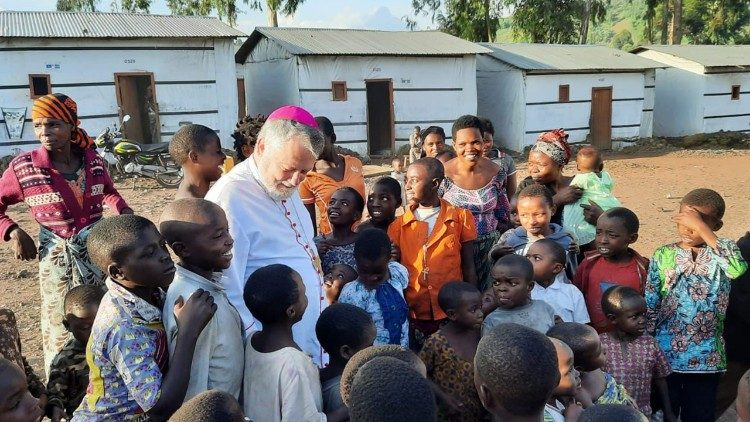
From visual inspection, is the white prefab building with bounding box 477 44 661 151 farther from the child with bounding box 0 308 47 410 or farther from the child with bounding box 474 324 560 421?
the child with bounding box 474 324 560 421

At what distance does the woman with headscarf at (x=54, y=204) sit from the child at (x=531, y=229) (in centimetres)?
225

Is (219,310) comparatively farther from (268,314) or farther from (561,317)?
(561,317)

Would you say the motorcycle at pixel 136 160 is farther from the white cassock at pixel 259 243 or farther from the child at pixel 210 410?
the child at pixel 210 410

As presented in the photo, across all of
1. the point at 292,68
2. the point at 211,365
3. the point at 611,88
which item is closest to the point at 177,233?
the point at 211,365

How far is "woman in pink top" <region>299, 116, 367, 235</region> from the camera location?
379 cm

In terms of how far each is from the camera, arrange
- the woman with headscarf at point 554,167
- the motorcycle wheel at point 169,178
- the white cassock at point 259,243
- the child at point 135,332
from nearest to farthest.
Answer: the child at point 135,332 < the white cassock at point 259,243 < the woman with headscarf at point 554,167 < the motorcycle wheel at point 169,178

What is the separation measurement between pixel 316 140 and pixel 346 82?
13.3 m

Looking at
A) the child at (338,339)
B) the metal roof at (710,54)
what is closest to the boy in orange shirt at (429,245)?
the child at (338,339)

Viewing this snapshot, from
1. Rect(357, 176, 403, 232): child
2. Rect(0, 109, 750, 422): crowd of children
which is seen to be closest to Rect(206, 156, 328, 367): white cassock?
Rect(0, 109, 750, 422): crowd of children

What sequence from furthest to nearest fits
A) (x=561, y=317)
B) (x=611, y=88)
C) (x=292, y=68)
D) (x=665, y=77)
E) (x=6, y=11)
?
(x=665, y=77) → (x=611, y=88) → (x=292, y=68) → (x=6, y=11) → (x=561, y=317)

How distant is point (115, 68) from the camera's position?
13.0 meters

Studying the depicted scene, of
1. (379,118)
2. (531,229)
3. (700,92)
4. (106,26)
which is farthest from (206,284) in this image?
(700,92)

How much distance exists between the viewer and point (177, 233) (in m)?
1.94

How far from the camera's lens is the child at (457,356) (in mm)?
2469
